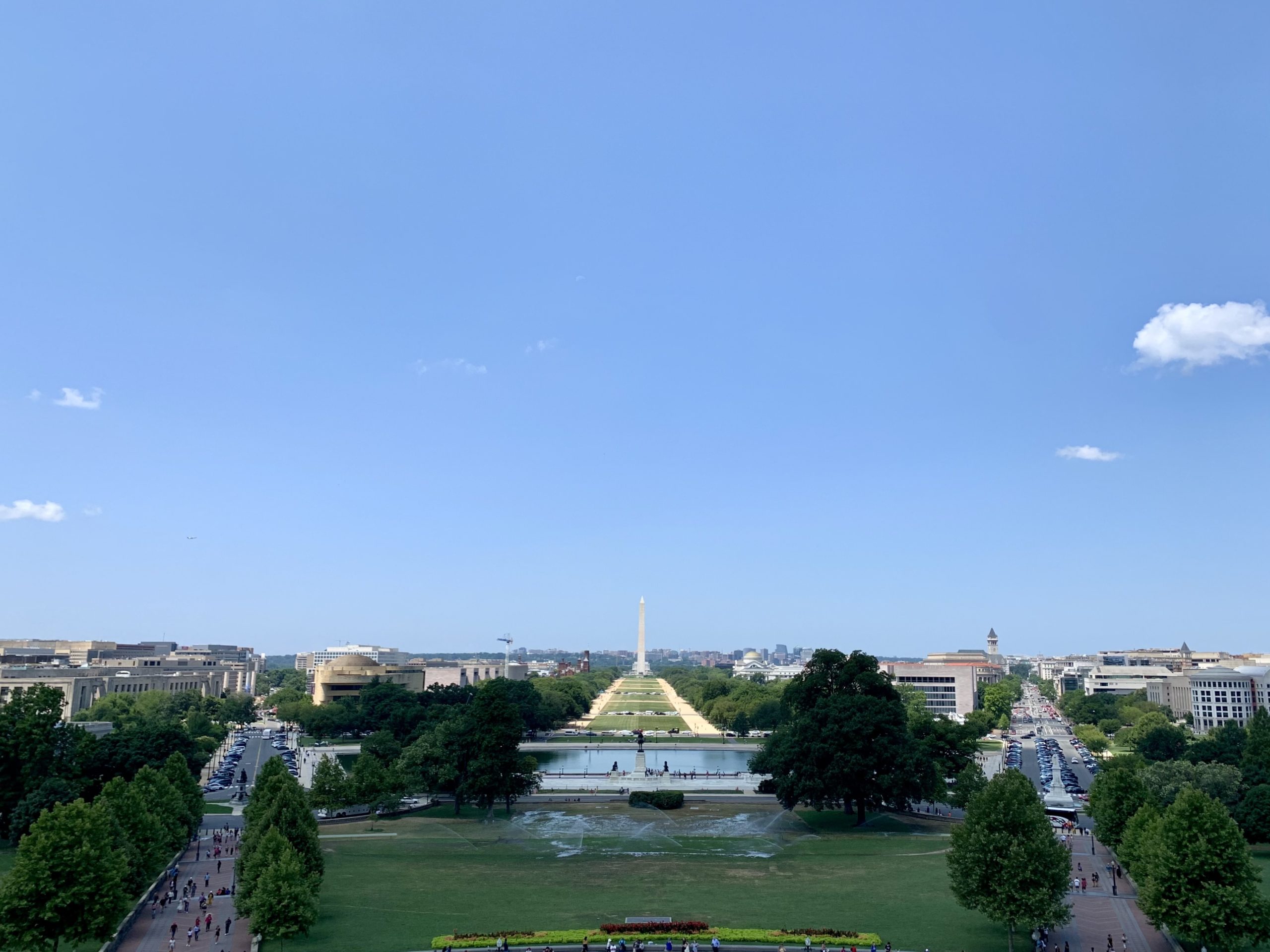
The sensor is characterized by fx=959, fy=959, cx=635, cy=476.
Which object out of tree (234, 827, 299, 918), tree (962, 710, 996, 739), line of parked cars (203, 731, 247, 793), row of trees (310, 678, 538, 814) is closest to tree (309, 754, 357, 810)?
row of trees (310, 678, 538, 814)

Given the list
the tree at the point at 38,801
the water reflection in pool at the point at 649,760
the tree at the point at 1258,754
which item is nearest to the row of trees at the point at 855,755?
the tree at the point at 1258,754

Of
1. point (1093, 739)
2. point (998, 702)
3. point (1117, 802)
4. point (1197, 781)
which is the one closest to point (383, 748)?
point (1117, 802)

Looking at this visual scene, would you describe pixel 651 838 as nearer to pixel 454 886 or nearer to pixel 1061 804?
pixel 454 886

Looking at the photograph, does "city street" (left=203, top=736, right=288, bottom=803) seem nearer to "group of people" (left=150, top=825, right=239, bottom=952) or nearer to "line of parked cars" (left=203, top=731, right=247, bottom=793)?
"line of parked cars" (left=203, top=731, right=247, bottom=793)

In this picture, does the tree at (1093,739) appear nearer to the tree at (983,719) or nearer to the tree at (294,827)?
the tree at (983,719)

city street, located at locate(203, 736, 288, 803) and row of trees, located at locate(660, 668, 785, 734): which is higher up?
row of trees, located at locate(660, 668, 785, 734)

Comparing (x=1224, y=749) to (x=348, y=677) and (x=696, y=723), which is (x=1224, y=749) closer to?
(x=696, y=723)

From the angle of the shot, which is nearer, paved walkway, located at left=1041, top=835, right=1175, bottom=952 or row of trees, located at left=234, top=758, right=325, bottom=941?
row of trees, located at left=234, top=758, right=325, bottom=941
